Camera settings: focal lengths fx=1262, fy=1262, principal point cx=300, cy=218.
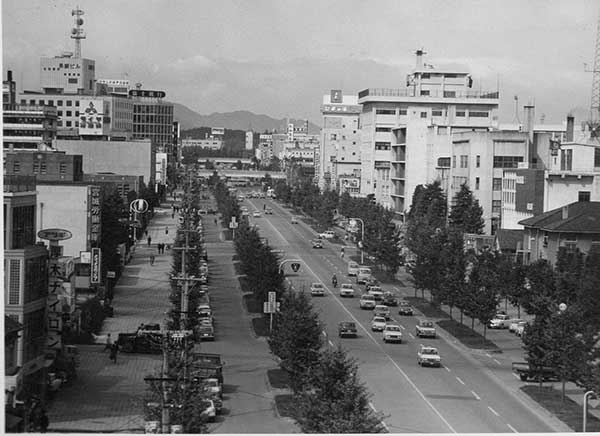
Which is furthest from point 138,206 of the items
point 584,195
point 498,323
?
point 498,323

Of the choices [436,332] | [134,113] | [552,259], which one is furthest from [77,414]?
[134,113]

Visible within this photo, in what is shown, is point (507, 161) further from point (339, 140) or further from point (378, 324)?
point (339, 140)

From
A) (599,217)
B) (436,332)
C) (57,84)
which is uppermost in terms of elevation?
(57,84)

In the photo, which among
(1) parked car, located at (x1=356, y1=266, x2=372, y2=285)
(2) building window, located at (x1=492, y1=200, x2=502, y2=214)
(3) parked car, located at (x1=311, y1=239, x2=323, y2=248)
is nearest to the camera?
(1) parked car, located at (x1=356, y1=266, x2=372, y2=285)

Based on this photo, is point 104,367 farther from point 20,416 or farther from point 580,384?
point 580,384

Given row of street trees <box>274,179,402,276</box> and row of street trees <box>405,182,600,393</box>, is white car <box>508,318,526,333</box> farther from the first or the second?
row of street trees <box>274,179,402,276</box>

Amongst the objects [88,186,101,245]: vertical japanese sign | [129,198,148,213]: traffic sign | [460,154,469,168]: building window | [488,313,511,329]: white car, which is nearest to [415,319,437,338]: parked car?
[488,313,511,329]: white car

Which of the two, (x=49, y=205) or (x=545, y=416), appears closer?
(x=545, y=416)
